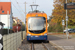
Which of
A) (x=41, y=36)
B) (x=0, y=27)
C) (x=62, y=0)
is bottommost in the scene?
(x=41, y=36)

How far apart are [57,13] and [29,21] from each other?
85.5 feet

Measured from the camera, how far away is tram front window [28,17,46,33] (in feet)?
56.9

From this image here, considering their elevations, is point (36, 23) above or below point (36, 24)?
above

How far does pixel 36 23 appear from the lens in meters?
17.5

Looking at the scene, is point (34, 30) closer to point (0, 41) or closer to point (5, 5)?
point (0, 41)

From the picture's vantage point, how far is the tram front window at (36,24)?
17.3 metres

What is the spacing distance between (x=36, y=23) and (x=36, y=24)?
11 cm

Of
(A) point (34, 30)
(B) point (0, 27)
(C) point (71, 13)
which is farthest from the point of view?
(C) point (71, 13)

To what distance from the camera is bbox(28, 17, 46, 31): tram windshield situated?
17.4m

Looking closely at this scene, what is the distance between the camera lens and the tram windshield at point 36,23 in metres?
17.4

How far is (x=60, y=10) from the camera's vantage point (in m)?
41.7

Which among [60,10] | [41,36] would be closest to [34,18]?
[41,36]

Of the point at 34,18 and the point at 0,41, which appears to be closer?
the point at 0,41

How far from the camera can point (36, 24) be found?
17.5 metres
